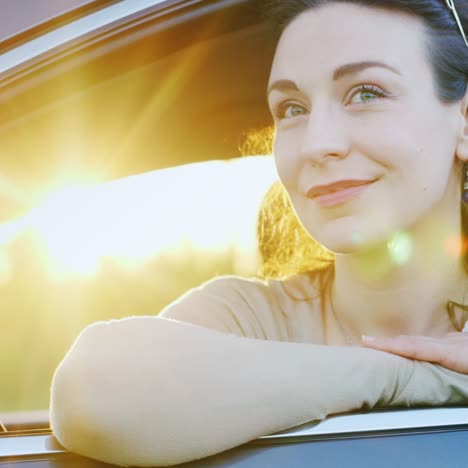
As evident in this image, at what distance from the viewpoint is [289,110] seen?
2.23 meters

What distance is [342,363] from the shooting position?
1480 mm

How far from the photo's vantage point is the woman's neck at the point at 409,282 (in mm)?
2232

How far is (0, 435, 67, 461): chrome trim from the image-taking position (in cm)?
142

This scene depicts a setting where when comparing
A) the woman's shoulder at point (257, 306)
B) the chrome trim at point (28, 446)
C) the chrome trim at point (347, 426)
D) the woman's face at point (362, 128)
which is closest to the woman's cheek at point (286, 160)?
the woman's face at point (362, 128)

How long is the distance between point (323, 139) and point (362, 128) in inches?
4.4

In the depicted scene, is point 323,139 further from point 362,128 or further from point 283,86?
point 283,86

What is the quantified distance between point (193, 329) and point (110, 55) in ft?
2.21

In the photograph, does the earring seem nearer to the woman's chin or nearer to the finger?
the woman's chin

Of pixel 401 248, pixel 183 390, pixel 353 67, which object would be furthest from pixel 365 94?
pixel 183 390

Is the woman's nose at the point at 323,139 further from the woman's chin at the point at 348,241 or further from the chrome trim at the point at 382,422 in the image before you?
the chrome trim at the point at 382,422

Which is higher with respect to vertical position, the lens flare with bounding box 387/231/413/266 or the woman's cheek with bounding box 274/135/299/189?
the woman's cheek with bounding box 274/135/299/189

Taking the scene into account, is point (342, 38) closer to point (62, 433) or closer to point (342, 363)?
point (342, 363)

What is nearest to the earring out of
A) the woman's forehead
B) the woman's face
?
the woman's face

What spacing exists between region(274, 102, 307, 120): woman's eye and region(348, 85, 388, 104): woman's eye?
Answer: 0.17m
